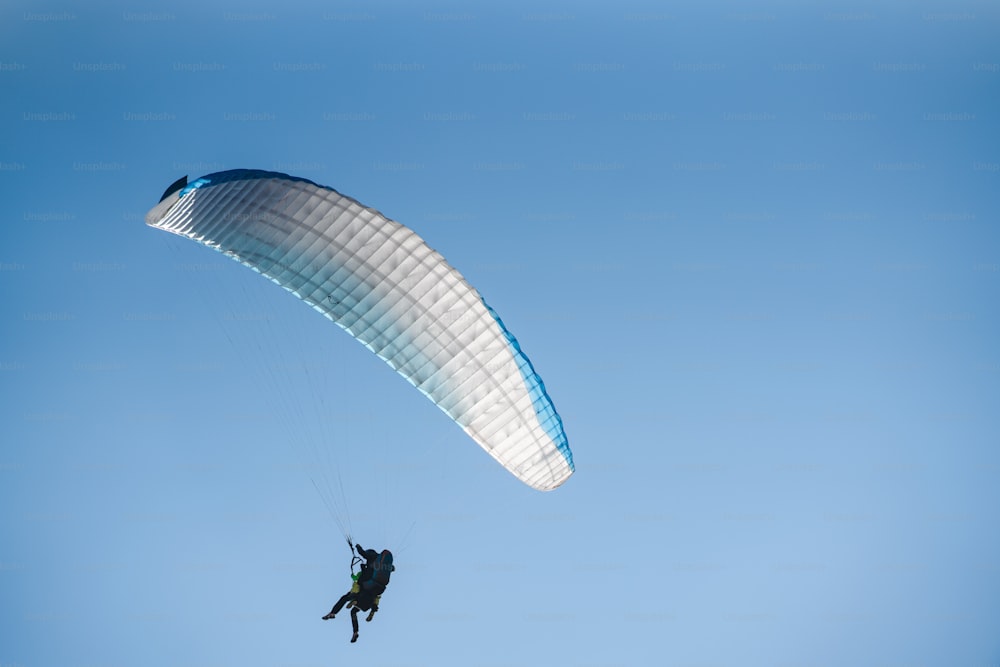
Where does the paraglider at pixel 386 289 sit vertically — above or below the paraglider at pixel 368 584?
above

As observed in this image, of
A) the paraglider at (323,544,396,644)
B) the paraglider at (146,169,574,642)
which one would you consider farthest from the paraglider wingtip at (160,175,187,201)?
the paraglider at (323,544,396,644)

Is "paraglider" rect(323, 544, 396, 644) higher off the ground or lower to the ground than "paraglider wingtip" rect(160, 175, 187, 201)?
lower

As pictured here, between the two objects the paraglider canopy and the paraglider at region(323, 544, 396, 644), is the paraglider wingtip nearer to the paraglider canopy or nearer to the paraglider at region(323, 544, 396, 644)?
the paraglider canopy

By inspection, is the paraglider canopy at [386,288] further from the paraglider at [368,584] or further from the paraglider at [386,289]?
the paraglider at [368,584]

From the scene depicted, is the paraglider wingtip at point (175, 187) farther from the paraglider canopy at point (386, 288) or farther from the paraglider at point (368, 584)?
the paraglider at point (368, 584)

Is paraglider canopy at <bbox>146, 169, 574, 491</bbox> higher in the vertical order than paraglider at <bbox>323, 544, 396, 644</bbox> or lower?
higher

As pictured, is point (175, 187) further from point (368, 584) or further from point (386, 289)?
Answer: point (368, 584)

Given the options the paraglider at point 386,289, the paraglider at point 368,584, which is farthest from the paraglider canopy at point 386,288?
the paraglider at point 368,584

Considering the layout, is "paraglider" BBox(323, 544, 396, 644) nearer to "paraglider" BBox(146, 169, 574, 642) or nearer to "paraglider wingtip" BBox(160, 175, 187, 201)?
"paraglider" BBox(146, 169, 574, 642)

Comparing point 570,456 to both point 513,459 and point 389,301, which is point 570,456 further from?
point 389,301

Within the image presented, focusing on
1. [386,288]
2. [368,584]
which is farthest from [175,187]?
[368,584]

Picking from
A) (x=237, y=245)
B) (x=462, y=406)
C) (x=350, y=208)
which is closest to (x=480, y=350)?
(x=462, y=406)

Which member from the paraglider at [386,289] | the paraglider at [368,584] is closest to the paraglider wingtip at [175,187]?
the paraglider at [386,289]

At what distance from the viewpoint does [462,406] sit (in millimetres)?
23266
